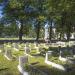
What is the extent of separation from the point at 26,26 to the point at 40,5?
8.68 meters

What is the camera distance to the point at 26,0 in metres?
54.4

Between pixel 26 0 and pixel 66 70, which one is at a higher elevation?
pixel 26 0

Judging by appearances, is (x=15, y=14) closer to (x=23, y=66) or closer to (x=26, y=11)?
(x=26, y=11)

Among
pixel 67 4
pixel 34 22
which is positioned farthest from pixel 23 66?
pixel 34 22

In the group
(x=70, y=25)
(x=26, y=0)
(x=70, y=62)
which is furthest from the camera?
(x=70, y=25)

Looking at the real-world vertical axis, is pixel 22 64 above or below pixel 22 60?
below

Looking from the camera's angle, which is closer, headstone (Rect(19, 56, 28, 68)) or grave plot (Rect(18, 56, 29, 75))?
grave plot (Rect(18, 56, 29, 75))

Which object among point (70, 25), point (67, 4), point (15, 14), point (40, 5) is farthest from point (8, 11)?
point (67, 4)

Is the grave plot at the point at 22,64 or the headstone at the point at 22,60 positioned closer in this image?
the grave plot at the point at 22,64

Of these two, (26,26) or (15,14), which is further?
(26,26)

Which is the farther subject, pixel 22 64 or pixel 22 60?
pixel 22 60

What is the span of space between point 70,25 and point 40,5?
997 cm

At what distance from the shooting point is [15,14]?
55.3 m

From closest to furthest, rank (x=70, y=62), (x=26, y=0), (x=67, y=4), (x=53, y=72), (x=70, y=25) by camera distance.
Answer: (x=53, y=72)
(x=70, y=62)
(x=67, y=4)
(x=26, y=0)
(x=70, y=25)
